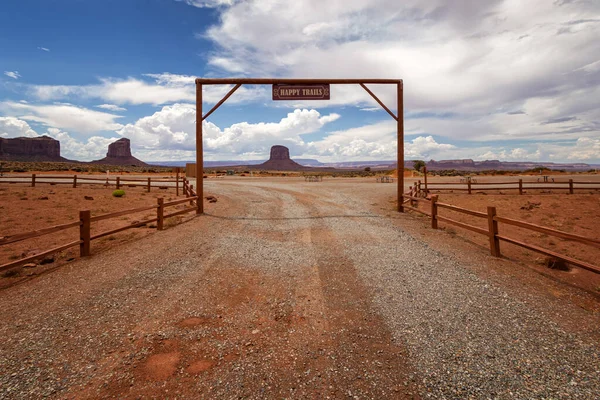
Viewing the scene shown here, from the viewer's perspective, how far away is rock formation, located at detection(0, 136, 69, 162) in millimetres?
150750

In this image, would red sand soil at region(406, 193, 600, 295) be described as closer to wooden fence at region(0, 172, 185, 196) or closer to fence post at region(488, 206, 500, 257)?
fence post at region(488, 206, 500, 257)

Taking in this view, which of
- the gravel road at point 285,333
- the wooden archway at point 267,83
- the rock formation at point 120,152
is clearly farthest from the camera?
the rock formation at point 120,152

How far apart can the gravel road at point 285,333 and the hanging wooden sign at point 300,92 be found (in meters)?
8.34

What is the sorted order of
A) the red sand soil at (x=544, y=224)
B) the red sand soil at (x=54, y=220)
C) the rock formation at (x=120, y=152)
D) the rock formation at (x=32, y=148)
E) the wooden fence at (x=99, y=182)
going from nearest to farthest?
the red sand soil at (x=544, y=224) → the red sand soil at (x=54, y=220) → the wooden fence at (x=99, y=182) → the rock formation at (x=32, y=148) → the rock formation at (x=120, y=152)

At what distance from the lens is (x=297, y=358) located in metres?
3.69

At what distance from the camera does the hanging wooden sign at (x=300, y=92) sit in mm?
13445

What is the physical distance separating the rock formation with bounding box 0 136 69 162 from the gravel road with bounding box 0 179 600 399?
622 ft

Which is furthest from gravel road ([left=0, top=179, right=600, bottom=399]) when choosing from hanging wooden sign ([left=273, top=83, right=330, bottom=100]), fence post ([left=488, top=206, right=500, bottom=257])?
hanging wooden sign ([left=273, top=83, right=330, bottom=100])

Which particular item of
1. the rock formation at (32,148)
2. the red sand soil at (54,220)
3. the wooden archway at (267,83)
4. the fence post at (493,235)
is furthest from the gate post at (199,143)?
the rock formation at (32,148)

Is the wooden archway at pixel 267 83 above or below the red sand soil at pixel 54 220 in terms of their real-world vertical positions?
above

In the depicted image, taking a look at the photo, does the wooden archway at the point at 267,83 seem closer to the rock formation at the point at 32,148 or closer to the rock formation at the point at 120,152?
the rock formation at the point at 32,148

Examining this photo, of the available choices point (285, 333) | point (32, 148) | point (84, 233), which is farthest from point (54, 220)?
point (32, 148)

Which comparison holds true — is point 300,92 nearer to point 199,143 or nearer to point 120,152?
point 199,143

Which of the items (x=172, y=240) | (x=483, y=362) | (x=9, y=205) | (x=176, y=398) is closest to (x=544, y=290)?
(x=483, y=362)
